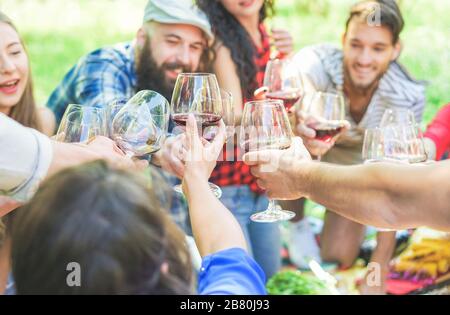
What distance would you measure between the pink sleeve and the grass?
1.37 meters

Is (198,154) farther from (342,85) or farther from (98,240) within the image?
(342,85)

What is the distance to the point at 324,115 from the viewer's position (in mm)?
2857

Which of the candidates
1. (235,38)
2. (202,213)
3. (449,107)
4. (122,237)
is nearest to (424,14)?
(449,107)

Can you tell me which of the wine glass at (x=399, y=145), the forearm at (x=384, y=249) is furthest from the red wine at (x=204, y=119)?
the forearm at (x=384, y=249)

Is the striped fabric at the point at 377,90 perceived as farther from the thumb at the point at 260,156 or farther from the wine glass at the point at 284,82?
the thumb at the point at 260,156

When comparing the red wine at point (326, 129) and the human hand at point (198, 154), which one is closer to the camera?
the human hand at point (198, 154)

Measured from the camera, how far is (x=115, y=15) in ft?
18.5

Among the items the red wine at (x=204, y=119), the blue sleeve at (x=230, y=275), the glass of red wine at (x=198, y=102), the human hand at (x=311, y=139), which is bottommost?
the human hand at (x=311, y=139)

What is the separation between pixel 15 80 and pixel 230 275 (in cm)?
177

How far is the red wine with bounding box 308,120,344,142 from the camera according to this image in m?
2.75

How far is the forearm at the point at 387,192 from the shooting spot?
5.08ft

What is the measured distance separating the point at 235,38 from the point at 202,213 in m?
1.75

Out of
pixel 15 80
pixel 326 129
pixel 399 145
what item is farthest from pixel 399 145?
pixel 15 80

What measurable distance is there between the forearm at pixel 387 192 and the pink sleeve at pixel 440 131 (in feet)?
5.34
